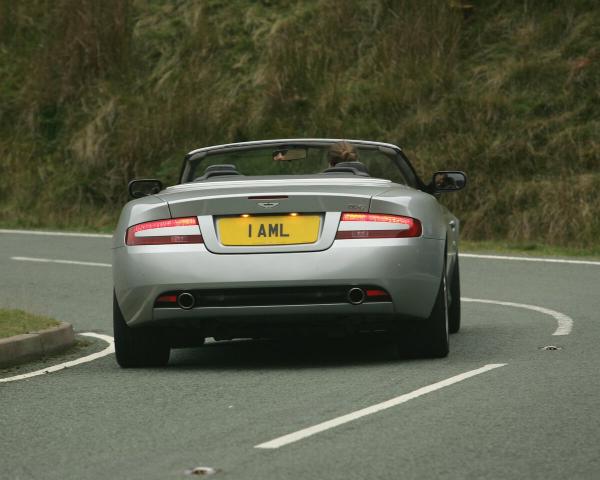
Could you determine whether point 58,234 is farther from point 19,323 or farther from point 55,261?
point 19,323

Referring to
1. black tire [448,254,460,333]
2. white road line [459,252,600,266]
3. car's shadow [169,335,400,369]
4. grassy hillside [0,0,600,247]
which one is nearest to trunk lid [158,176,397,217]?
car's shadow [169,335,400,369]

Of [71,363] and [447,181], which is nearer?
[71,363]

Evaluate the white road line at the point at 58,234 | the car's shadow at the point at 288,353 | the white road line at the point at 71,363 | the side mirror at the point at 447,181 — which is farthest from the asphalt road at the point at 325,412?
the white road line at the point at 58,234

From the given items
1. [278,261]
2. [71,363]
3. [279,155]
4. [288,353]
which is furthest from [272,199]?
[71,363]

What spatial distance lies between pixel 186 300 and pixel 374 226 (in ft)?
3.83

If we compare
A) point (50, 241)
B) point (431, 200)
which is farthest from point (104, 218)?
point (431, 200)

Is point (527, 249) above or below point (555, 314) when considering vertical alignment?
below

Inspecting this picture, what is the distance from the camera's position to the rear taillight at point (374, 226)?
8719mm

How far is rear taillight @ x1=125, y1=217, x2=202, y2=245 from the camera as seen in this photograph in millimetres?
8773

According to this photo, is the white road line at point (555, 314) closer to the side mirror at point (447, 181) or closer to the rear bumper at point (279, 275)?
the side mirror at point (447, 181)

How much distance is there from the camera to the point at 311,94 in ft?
88.4

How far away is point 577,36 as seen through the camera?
25078 mm

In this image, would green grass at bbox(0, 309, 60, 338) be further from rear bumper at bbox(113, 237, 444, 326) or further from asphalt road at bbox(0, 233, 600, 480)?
rear bumper at bbox(113, 237, 444, 326)

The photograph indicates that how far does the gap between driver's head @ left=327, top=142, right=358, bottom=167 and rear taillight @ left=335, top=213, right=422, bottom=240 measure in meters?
1.44
